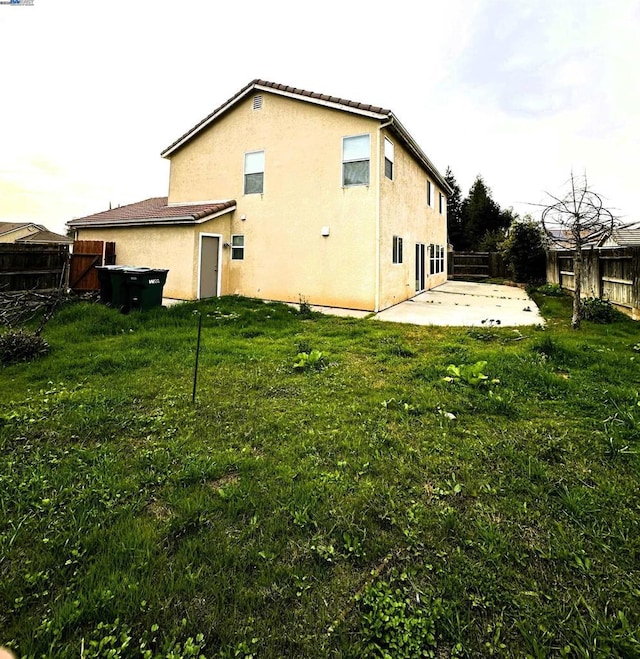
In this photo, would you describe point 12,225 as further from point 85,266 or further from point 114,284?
point 114,284

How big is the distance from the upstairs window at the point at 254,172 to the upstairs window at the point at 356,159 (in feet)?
10.6

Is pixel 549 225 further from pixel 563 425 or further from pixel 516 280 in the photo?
pixel 516 280

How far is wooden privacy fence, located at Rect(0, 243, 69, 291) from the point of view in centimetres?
1014

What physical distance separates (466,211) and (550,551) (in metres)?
38.1

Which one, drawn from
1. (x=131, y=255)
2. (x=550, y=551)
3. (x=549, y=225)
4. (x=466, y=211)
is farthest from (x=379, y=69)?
(x=466, y=211)

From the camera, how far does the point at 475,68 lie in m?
12.8

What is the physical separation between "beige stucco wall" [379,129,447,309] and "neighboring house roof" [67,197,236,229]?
5.67 metres

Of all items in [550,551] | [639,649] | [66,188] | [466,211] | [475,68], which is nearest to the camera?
[639,649]

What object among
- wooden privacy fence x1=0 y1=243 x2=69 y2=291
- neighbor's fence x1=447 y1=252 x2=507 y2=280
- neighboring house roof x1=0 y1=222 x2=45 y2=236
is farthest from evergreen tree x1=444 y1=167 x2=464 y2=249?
neighboring house roof x1=0 y1=222 x2=45 y2=236

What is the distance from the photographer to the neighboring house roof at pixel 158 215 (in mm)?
12266

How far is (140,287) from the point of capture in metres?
9.93

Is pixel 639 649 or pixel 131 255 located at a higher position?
pixel 131 255

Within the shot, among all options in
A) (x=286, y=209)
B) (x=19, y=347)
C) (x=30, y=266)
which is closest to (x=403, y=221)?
(x=286, y=209)

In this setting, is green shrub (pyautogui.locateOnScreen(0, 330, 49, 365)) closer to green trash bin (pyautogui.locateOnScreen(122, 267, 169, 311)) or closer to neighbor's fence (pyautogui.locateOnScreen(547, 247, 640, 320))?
green trash bin (pyautogui.locateOnScreen(122, 267, 169, 311))
